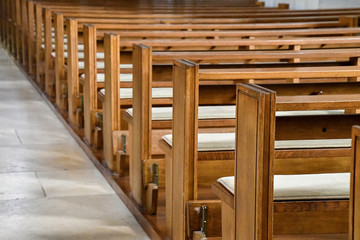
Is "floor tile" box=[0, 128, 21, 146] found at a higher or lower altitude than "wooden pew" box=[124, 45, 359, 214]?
lower

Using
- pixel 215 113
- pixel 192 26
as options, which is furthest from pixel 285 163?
pixel 192 26

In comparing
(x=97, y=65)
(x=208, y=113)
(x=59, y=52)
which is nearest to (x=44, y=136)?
(x=97, y=65)

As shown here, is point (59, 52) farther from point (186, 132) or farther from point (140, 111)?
point (186, 132)

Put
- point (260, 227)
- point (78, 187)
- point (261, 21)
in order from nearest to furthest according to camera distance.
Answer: point (260, 227), point (78, 187), point (261, 21)

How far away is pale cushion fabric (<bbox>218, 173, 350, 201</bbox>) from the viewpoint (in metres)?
2.25

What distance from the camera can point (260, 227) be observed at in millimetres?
2150

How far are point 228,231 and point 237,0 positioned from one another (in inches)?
342

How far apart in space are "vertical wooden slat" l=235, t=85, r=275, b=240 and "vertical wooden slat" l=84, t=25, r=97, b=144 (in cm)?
242

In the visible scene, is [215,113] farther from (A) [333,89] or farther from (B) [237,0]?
(B) [237,0]

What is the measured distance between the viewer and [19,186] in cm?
394

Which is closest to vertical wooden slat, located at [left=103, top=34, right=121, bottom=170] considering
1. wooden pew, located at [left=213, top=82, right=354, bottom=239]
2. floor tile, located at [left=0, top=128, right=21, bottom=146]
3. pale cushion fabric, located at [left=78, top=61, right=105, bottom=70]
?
pale cushion fabric, located at [left=78, top=61, right=105, bottom=70]

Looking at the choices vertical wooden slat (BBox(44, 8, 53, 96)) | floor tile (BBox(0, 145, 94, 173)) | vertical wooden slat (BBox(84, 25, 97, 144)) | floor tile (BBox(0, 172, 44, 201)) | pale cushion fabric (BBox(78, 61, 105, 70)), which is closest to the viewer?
floor tile (BBox(0, 172, 44, 201))

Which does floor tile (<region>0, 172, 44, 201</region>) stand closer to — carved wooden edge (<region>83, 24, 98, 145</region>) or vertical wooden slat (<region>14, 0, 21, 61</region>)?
carved wooden edge (<region>83, 24, 98, 145</region>)

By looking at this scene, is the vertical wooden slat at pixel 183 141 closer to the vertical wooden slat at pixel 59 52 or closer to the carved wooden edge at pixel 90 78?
the carved wooden edge at pixel 90 78
